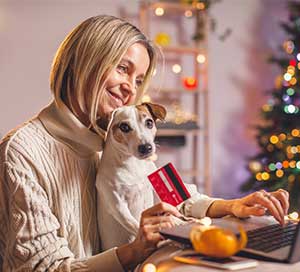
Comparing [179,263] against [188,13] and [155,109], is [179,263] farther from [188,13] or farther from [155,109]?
[188,13]

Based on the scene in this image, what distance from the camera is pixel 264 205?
1169 mm

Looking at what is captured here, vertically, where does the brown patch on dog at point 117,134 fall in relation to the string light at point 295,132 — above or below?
above

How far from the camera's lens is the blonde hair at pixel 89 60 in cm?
129

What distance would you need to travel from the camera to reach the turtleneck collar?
1308 millimetres

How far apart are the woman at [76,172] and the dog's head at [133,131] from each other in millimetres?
92

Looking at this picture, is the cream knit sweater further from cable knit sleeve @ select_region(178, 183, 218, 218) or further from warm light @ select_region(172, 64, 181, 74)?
warm light @ select_region(172, 64, 181, 74)

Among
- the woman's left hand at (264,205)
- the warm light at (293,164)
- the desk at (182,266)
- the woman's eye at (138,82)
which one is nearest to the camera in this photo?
the desk at (182,266)

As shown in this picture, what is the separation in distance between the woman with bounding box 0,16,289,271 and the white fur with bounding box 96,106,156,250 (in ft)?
0.22

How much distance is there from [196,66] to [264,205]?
11.4 feet

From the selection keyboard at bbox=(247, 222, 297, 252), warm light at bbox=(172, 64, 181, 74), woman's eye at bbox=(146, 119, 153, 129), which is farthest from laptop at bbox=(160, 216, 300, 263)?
warm light at bbox=(172, 64, 181, 74)

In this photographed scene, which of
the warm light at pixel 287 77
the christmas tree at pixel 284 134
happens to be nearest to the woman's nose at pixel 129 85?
the christmas tree at pixel 284 134

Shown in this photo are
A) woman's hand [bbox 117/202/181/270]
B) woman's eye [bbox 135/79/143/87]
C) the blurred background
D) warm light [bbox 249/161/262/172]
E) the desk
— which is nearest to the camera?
the desk

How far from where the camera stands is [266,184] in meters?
4.10

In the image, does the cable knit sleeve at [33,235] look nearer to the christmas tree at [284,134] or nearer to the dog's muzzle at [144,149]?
the dog's muzzle at [144,149]
